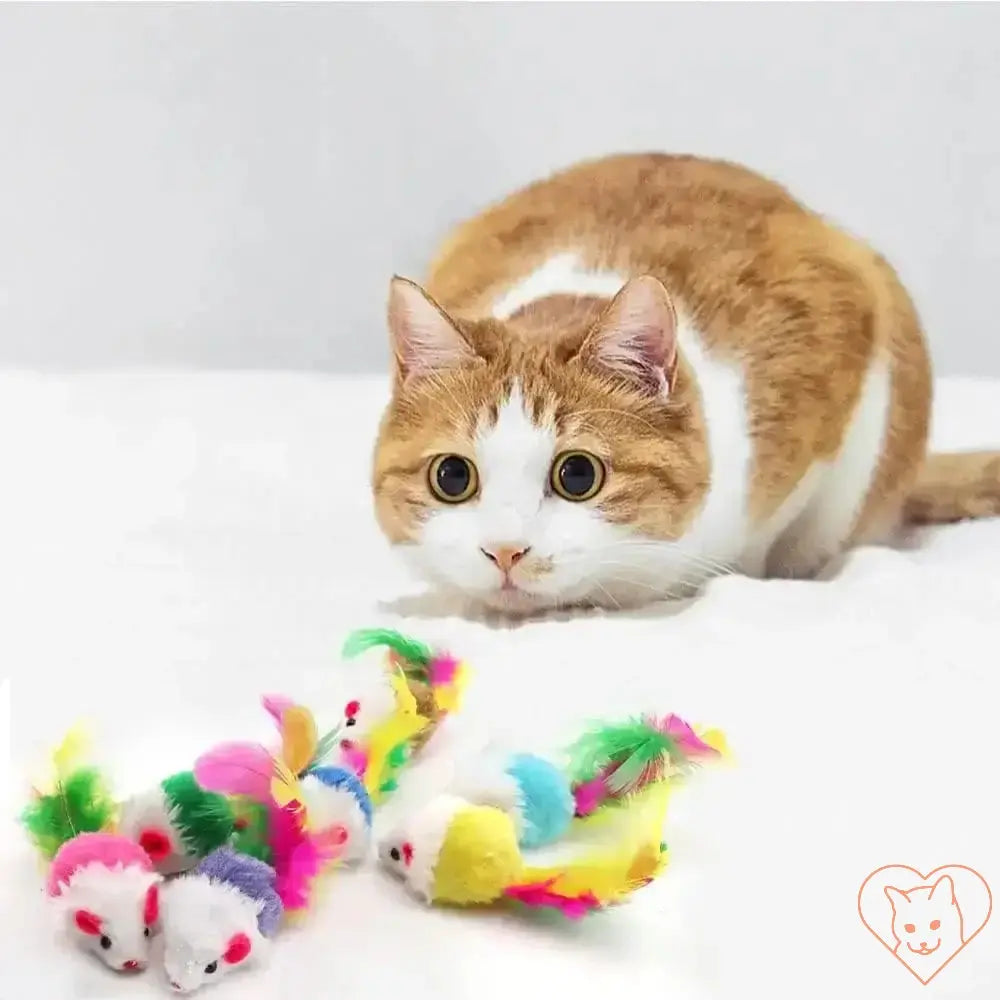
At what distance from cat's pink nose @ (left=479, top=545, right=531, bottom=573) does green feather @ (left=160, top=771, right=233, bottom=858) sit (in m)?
0.38

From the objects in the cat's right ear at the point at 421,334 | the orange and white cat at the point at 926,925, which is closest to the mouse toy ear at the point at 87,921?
the orange and white cat at the point at 926,925

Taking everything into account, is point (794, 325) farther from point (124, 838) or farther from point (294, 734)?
point (124, 838)

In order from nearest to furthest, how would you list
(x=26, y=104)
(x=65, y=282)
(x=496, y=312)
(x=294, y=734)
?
(x=294, y=734), (x=496, y=312), (x=26, y=104), (x=65, y=282)

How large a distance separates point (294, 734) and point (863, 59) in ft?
4.49

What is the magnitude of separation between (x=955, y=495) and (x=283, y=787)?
34.3 inches

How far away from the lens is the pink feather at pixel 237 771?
0.63 metres

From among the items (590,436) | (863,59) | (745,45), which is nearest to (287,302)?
(745,45)

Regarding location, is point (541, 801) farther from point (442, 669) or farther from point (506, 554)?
point (506, 554)

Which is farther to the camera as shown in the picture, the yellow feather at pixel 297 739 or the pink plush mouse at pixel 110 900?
the yellow feather at pixel 297 739

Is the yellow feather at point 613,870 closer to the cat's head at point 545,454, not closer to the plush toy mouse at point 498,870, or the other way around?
the plush toy mouse at point 498,870

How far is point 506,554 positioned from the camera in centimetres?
96

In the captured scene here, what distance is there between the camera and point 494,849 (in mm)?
616

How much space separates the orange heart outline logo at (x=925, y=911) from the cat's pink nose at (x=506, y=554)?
1.26 feet

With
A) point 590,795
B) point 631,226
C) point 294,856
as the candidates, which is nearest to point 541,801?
point 590,795
